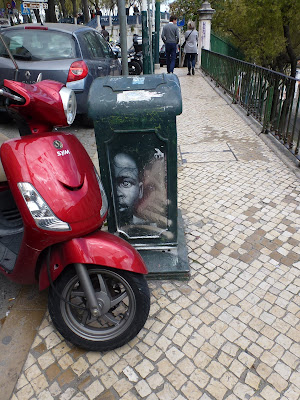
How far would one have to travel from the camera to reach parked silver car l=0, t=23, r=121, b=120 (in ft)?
17.3

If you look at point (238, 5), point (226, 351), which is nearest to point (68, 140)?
point (226, 351)

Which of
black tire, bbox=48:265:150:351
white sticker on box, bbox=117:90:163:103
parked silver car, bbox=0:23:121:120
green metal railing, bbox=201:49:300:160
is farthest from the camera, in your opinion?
parked silver car, bbox=0:23:121:120

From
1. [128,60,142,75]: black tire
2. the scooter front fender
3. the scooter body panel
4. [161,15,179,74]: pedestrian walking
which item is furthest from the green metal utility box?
[128,60,142,75]: black tire

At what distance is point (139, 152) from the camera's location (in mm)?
2484

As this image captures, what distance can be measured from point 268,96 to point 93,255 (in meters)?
4.72

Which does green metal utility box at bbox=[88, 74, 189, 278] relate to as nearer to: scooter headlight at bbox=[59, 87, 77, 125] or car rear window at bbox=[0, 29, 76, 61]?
scooter headlight at bbox=[59, 87, 77, 125]

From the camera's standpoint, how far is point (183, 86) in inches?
428

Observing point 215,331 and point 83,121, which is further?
point 83,121

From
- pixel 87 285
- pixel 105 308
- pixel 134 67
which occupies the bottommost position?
pixel 134 67

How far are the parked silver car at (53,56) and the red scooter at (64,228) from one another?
345cm

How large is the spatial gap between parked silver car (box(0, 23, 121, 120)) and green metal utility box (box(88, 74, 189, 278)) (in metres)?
3.17

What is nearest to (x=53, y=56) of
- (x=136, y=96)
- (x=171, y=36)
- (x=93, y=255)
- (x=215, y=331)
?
(x=136, y=96)

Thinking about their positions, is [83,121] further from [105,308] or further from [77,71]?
[105,308]

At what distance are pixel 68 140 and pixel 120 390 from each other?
1500mm
